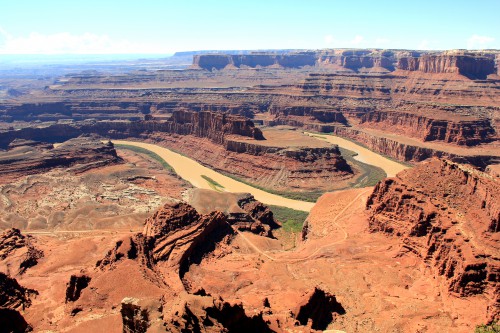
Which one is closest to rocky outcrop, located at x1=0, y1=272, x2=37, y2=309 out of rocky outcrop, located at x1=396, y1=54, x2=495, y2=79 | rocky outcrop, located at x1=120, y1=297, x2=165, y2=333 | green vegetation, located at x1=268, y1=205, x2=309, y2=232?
rocky outcrop, located at x1=120, y1=297, x2=165, y2=333

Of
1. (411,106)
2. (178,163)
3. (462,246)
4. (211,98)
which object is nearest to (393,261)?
(462,246)

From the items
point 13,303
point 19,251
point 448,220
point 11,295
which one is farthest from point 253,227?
point 13,303

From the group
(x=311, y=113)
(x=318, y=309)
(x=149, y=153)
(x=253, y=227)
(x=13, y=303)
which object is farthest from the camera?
(x=311, y=113)

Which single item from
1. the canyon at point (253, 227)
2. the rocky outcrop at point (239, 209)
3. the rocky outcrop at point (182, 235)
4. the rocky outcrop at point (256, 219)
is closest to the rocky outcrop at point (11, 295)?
the canyon at point (253, 227)


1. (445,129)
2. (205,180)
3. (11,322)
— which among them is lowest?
(205,180)

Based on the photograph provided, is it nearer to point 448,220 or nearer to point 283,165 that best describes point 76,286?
point 448,220

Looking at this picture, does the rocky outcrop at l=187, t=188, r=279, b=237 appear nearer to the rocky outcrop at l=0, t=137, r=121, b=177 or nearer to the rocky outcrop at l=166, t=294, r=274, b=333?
the rocky outcrop at l=0, t=137, r=121, b=177

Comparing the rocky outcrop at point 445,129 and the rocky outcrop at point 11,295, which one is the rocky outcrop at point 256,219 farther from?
the rocky outcrop at point 445,129
